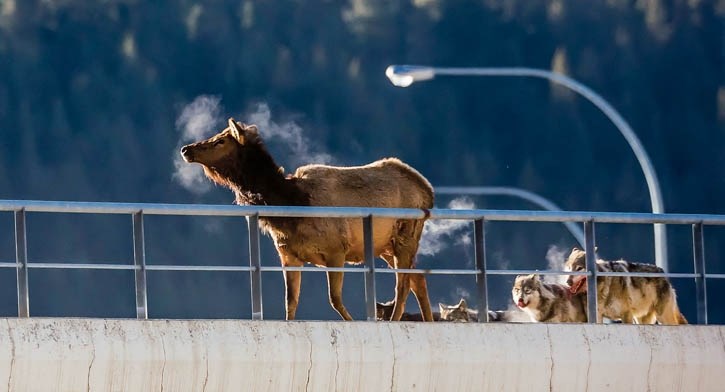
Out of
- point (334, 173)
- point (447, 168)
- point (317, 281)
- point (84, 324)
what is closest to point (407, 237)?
point (334, 173)

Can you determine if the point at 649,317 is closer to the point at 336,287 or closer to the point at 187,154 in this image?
the point at 336,287

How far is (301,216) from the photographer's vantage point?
51.4ft

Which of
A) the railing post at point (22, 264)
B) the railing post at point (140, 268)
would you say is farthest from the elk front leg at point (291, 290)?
the railing post at point (22, 264)

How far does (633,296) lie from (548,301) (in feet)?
3.37

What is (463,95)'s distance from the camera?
5450 centimetres

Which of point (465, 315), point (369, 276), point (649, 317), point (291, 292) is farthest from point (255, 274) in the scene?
point (465, 315)

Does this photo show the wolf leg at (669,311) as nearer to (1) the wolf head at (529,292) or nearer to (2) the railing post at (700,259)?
(1) the wolf head at (529,292)

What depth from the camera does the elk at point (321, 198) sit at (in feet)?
60.2

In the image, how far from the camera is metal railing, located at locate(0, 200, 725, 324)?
1345 centimetres

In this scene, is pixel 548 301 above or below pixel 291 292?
below

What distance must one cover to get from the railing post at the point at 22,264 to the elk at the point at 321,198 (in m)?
4.79

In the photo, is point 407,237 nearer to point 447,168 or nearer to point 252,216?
point 252,216

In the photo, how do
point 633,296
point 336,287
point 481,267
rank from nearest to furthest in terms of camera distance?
point 481,267 < point 336,287 < point 633,296

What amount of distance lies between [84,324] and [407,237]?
696cm
